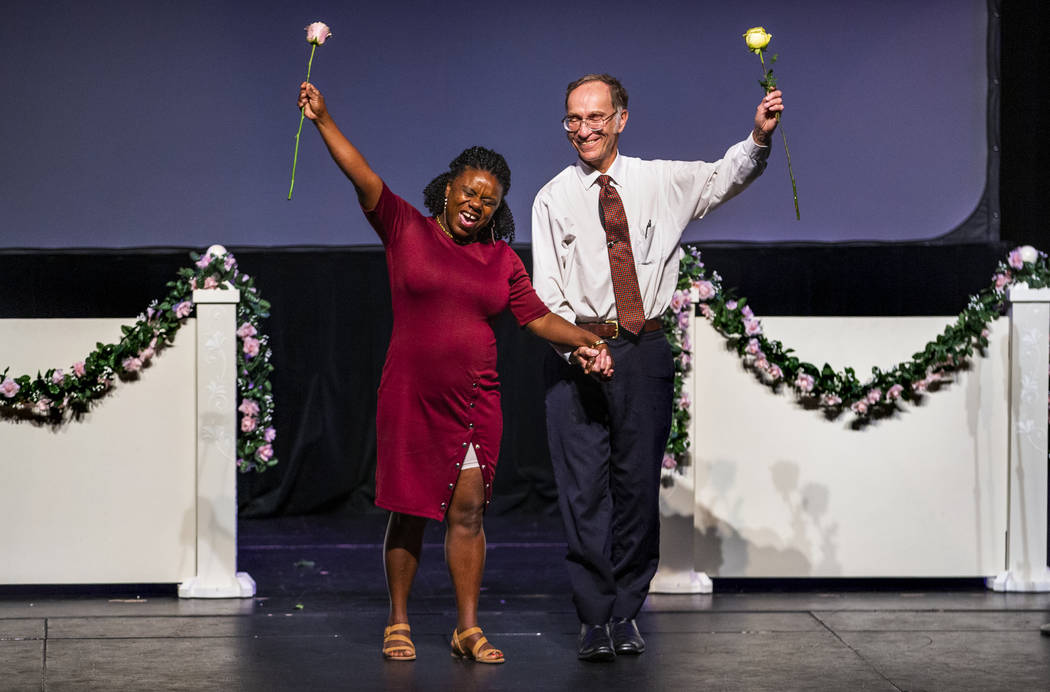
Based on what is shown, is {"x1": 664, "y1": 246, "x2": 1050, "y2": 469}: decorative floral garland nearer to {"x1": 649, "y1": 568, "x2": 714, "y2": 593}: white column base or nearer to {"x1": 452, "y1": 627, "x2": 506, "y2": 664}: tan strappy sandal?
{"x1": 649, "y1": 568, "x2": 714, "y2": 593}: white column base

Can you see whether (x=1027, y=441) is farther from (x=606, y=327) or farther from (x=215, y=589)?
(x=215, y=589)

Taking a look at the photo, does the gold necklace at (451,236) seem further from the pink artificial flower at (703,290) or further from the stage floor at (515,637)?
the pink artificial flower at (703,290)

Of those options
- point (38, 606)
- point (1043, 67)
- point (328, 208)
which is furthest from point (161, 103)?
point (1043, 67)

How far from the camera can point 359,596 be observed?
4.77 meters

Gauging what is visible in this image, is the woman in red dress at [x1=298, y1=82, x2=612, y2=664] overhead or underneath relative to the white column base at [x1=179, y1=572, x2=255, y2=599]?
overhead

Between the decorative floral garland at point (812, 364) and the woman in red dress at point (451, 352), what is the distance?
1257 mm

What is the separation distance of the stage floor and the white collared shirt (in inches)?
40.2

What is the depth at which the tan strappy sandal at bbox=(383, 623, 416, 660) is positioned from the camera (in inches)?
146

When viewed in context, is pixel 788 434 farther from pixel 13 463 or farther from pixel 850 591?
pixel 13 463

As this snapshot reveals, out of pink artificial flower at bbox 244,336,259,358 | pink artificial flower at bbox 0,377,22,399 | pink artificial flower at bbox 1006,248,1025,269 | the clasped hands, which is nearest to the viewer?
the clasped hands

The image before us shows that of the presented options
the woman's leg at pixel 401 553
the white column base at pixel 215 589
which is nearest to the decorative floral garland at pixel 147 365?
the white column base at pixel 215 589

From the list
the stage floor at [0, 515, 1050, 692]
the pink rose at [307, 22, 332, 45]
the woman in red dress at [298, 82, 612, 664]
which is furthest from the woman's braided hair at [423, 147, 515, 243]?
the stage floor at [0, 515, 1050, 692]

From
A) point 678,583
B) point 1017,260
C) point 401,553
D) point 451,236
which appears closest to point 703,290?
point 678,583

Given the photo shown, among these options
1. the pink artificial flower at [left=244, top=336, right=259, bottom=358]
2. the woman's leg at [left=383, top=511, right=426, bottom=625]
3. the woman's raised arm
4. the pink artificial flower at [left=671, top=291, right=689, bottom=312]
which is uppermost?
the woman's raised arm
